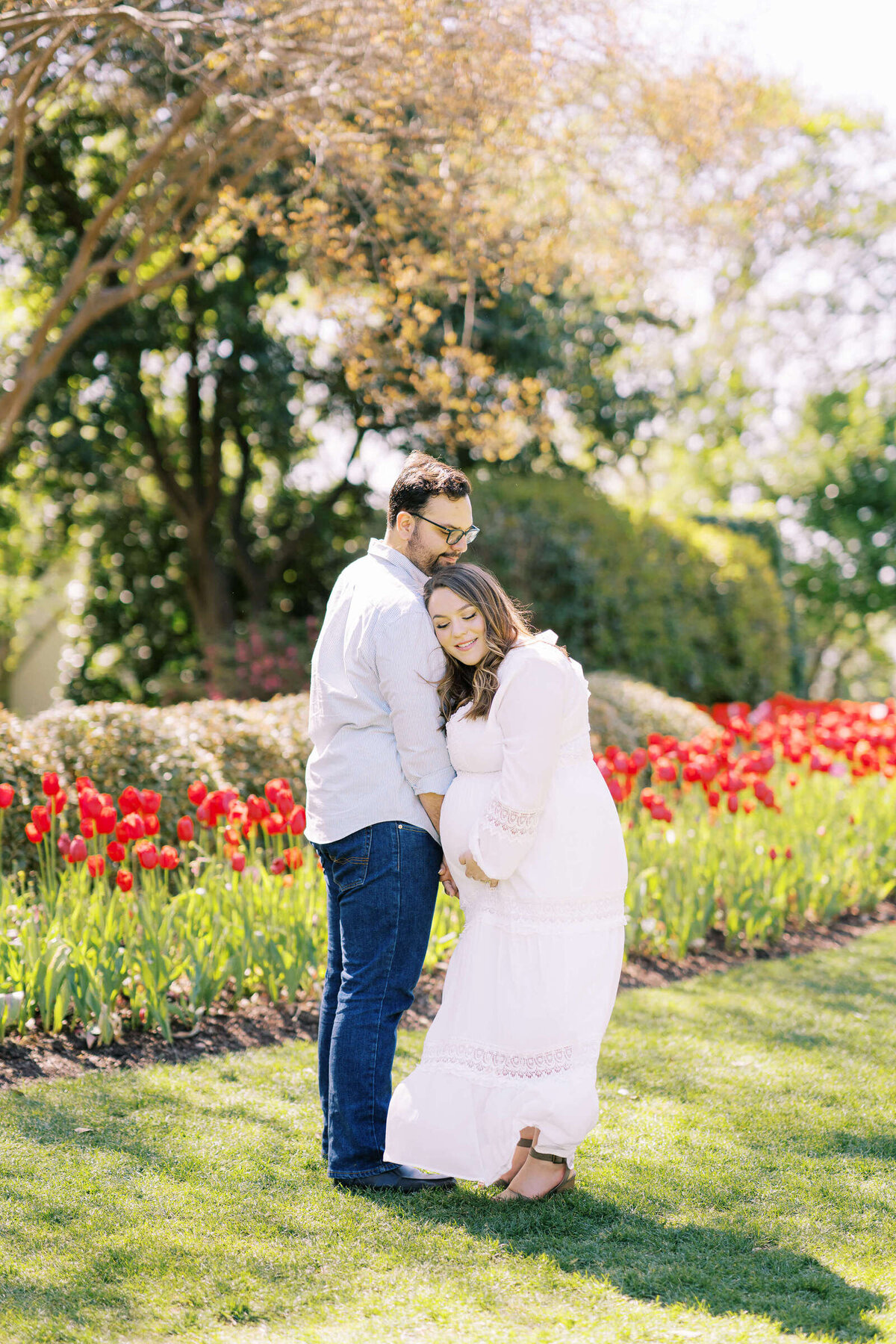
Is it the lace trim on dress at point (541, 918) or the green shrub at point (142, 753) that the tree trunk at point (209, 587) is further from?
the lace trim on dress at point (541, 918)

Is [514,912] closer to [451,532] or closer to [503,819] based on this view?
[503,819]

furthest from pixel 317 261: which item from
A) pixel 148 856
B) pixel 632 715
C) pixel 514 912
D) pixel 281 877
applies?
pixel 514 912

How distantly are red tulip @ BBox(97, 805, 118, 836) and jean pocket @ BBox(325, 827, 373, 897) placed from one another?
57.5 inches

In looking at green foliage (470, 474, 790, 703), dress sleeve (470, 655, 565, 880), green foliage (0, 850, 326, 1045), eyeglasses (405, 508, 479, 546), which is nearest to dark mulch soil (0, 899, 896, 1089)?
green foliage (0, 850, 326, 1045)

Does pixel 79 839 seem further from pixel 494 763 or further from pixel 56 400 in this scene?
pixel 56 400

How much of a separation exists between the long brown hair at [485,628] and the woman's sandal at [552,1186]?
1.15 metres

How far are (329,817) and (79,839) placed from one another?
1.66 m

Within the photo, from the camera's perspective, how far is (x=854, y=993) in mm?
4875

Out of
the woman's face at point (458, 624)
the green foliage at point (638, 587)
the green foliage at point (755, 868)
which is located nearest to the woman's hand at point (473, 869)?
the woman's face at point (458, 624)

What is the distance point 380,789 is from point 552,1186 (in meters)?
1.14

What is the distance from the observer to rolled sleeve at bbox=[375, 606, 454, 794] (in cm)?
282

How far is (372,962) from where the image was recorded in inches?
115

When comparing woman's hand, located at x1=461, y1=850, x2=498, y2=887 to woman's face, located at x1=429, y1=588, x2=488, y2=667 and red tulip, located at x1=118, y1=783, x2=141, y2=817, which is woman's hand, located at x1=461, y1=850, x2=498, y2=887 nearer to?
woman's face, located at x1=429, y1=588, x2=488, y2=667

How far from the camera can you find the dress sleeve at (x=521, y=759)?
9.22ft
